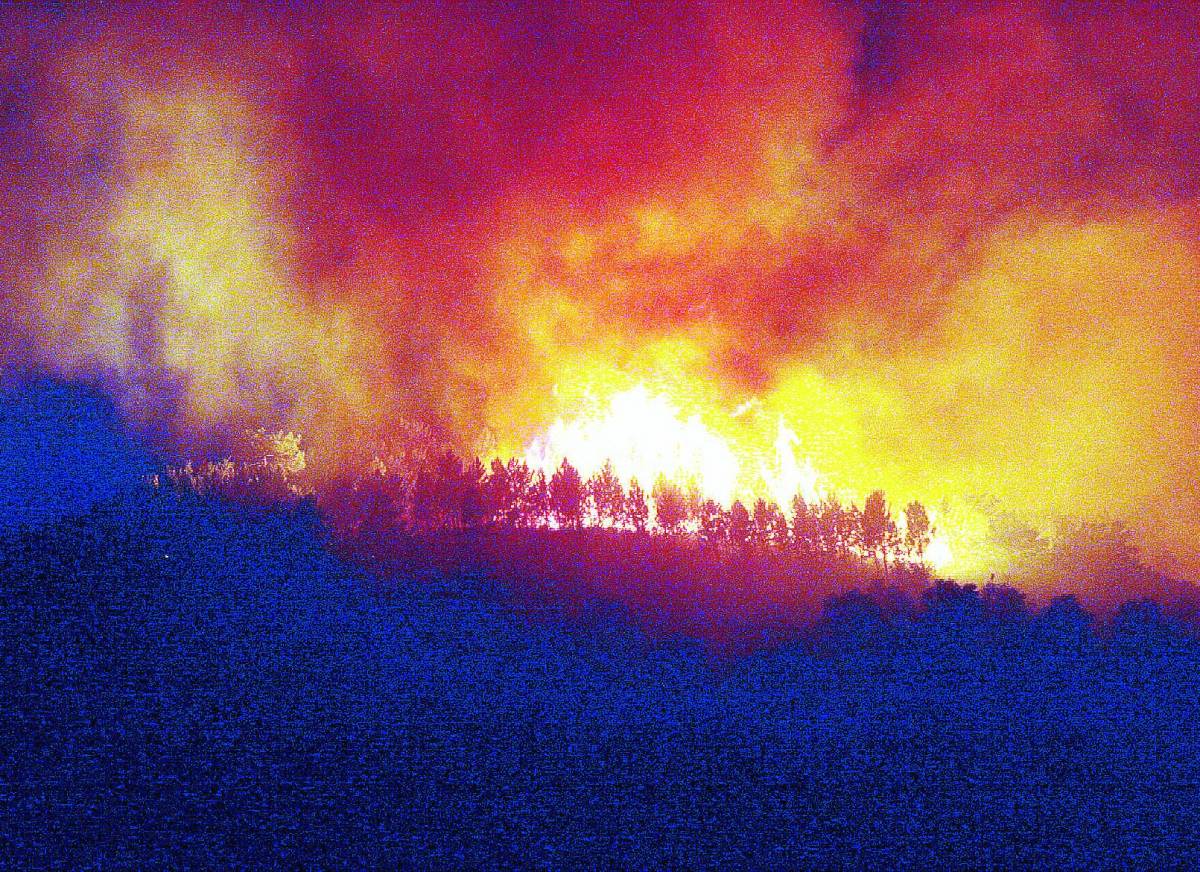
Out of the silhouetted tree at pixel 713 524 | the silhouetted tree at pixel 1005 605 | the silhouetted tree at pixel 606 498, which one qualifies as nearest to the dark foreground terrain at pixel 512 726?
the silhouetted tree at pixel 1005 605

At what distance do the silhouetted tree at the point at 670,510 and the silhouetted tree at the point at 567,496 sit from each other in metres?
6.02

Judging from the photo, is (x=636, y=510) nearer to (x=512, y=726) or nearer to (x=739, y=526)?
(x=739, y=526)

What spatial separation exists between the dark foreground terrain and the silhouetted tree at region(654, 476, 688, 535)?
46.3 feet

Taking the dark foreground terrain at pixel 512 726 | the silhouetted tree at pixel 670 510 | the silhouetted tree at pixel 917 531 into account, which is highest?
the silhouetted tree at pixel 670 510

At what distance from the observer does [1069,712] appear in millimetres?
44375

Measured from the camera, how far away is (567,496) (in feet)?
209

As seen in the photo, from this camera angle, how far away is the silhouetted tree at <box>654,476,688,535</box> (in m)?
64.1

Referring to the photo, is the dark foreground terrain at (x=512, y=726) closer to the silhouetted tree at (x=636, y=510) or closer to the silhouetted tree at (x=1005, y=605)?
the silhouetted tree at (x=1005, y=605)

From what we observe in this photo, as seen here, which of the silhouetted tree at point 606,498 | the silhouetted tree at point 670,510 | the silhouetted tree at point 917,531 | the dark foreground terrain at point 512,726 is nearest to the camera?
the dark foreground terrain at point 512,726

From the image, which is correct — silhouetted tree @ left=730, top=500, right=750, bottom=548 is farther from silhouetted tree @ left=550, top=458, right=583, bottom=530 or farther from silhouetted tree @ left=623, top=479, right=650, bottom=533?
silhouetted tree @ left=550, top=458, right=583, bottom=530

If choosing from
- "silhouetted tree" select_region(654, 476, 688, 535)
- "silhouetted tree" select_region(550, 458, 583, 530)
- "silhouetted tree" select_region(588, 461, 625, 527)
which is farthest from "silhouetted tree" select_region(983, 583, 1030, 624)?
"silhouetted tree" select_region(550, 458, 583, 530)

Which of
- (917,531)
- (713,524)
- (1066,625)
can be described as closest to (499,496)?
(713,524)

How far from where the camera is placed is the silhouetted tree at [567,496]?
2459 inches

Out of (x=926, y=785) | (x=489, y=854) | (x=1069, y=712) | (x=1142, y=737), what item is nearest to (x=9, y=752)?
(x=489, y=854)
